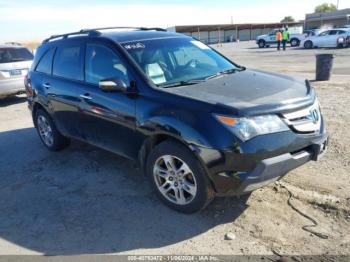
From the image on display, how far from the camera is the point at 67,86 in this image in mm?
5215

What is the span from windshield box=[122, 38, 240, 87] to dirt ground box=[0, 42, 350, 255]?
4.67 feet

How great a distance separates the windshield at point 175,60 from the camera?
427 centimetres

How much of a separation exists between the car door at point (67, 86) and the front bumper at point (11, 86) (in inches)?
215

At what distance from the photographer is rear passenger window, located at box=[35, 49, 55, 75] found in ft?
19.3

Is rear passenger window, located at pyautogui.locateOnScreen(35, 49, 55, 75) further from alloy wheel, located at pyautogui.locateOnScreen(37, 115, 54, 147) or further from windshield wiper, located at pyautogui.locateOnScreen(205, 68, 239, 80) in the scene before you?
windshield wiper, located at pyautogui.locateOnScreen(205, 68, 239, 80)

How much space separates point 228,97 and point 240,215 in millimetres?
1223

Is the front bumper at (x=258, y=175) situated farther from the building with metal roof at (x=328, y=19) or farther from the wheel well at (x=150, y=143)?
the building with metal roof at (x=328, y=19)

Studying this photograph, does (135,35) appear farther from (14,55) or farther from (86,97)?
(14,55)

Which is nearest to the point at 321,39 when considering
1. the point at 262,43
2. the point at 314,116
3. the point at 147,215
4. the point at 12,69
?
the point at 262,43

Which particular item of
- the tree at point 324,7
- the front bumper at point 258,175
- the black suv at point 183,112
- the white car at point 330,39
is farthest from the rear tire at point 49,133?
the tree at point 324,7

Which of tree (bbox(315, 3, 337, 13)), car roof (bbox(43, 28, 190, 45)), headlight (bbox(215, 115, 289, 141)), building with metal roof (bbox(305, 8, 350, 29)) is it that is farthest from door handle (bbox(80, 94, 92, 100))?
tree (bbox(315, 3, 337, 13))

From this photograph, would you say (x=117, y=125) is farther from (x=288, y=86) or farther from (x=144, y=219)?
(x=288, y=86)

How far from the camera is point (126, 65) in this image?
4.27m

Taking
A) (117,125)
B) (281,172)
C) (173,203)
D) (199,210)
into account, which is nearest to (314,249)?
(281,172)
